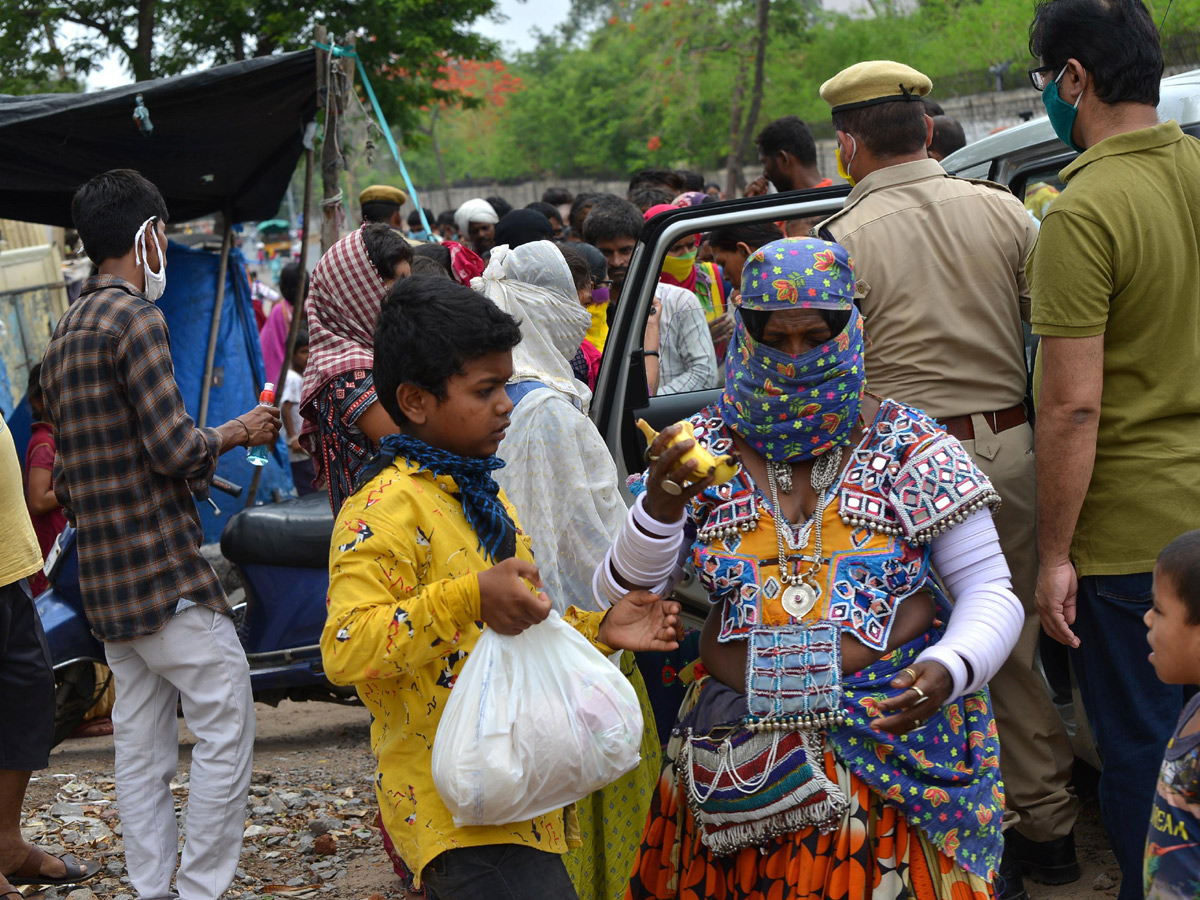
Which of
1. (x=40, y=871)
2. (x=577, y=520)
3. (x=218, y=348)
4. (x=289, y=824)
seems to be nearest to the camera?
(x=577, y=520)

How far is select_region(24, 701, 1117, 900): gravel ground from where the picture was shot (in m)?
4.08

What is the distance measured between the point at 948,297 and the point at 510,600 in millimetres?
1635

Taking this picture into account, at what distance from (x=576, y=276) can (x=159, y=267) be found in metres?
1.46

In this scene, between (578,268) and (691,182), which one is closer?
(578,268)

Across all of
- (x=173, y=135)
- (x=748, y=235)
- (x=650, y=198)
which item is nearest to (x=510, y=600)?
(x=748, y=235)

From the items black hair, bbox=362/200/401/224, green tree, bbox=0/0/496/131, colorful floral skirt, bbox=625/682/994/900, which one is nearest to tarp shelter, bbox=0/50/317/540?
black hair, bbox=362/200/401/224

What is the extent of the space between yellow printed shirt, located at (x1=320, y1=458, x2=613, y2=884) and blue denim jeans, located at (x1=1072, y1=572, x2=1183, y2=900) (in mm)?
1293

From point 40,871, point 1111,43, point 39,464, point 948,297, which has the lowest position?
point 40,871

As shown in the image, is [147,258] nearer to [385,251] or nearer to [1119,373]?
[385,251]

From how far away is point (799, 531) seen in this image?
7.46ft

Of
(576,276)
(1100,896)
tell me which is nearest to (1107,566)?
(1100,896)

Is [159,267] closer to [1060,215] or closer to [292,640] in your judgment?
[292,640]

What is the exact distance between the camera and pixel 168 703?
380 centimetres

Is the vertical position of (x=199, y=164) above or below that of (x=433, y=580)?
above
